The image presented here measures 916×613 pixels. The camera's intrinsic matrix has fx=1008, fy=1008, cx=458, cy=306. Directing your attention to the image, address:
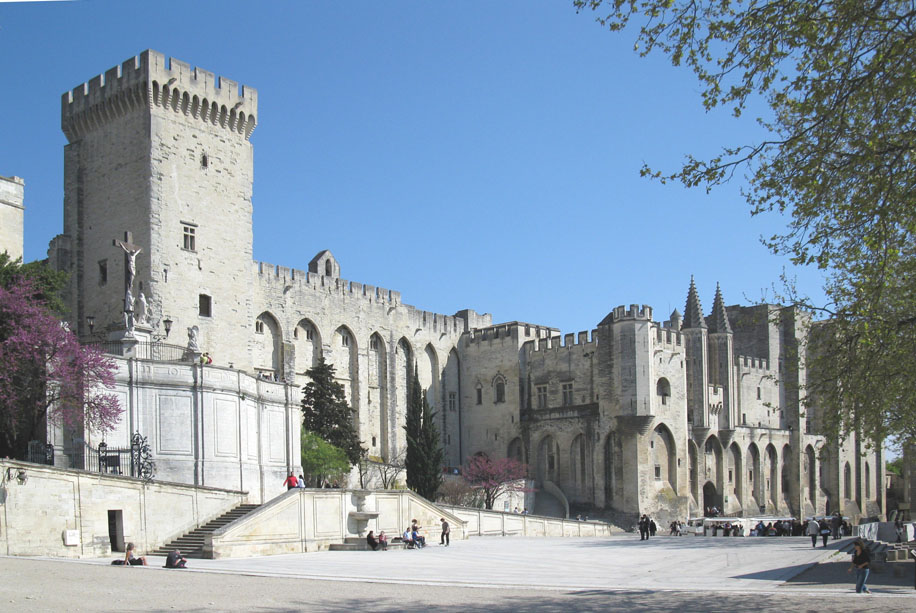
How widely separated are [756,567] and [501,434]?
33.6m

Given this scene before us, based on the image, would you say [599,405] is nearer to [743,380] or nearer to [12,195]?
[743,380]

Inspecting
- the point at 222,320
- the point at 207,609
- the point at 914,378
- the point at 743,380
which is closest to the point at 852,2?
the point at 914,378

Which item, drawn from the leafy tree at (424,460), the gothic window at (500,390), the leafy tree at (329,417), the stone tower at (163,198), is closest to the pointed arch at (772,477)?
the gothic window at (500,390)

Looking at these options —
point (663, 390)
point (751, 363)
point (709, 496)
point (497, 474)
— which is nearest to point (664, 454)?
point (663, 390)

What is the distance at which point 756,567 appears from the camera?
20.6 meters

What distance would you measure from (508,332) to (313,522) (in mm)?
30069

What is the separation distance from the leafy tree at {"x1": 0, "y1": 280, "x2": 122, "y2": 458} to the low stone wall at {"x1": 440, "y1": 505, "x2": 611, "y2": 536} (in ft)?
41.9

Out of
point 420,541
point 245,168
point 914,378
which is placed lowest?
point 420,541

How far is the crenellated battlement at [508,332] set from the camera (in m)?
54.2

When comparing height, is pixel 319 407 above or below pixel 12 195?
below

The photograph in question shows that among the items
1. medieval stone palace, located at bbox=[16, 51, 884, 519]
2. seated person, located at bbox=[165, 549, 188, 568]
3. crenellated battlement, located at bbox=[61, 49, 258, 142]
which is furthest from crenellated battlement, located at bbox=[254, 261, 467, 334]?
seated person, located at bbox=[165, 549, 188, 568]

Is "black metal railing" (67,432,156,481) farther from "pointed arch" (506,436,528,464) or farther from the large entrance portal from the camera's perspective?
the large entrance portal

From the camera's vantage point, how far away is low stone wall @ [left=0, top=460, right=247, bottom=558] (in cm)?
1956

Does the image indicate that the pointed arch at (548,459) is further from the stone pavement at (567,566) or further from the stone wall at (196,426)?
the stone wall at (196,426)
